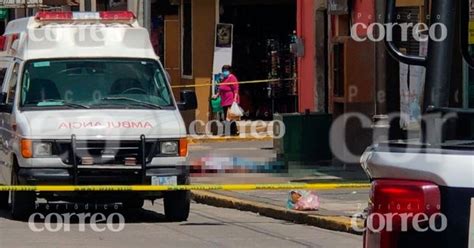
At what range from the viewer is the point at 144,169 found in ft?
40.9

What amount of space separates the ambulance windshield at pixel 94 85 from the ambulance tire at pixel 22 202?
1.04 m

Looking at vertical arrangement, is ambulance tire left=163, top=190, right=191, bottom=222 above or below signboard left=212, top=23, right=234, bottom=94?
below

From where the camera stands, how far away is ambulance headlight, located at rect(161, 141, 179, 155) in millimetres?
12625

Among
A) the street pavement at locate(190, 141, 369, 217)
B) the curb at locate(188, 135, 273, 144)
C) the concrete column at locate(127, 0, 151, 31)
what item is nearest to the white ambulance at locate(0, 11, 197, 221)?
the street pavement at locate(190, 141, 369, 217)

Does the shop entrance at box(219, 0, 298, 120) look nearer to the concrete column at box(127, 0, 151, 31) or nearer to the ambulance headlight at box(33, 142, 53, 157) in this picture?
the concrete column at box(127, 0, 151, 31)

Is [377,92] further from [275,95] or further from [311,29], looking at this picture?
[275,95]

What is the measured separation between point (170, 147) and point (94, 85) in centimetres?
136

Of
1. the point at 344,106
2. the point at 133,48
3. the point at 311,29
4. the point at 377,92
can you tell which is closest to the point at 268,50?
the point at 311,29

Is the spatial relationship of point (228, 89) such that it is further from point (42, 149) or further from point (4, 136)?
point (42, 149)

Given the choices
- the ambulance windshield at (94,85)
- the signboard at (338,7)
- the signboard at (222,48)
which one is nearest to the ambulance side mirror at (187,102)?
the ambulance windshield at (94,85)

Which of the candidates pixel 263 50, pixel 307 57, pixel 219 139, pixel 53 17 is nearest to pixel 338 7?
pixel 307 57

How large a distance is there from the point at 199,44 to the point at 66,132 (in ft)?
53.0

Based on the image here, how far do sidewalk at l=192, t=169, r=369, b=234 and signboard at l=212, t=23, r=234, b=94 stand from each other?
9.96 meters

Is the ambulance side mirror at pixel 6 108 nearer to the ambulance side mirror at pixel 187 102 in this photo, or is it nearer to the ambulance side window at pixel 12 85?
the ambulance side window at pixel 12 85
